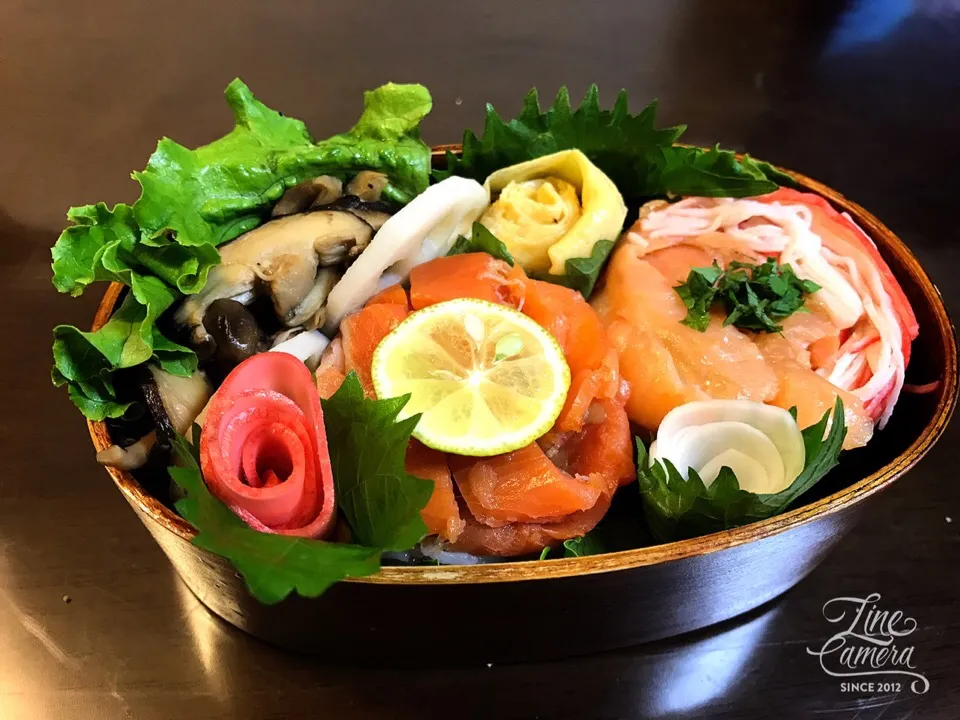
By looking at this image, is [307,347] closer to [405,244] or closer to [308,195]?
[405,244]

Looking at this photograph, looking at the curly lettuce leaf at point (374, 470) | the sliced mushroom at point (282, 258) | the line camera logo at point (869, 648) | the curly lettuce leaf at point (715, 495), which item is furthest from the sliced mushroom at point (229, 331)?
the line camera logo at point (869, 648)

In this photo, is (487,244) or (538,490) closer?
(538,490)

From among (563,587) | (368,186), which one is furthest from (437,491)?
(368,186)

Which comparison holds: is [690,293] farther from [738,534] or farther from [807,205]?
[738,534]

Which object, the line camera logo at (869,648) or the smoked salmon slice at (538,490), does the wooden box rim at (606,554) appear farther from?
the line camera logo at (869,648)

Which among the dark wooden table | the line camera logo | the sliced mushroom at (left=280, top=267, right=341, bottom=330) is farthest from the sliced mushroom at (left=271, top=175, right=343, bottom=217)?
the line camera logo

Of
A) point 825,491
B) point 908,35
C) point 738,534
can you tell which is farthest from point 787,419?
point 908,35

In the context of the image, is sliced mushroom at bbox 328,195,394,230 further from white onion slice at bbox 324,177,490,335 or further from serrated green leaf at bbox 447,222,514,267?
serrated green leaf at bbox 447,222,514,267
